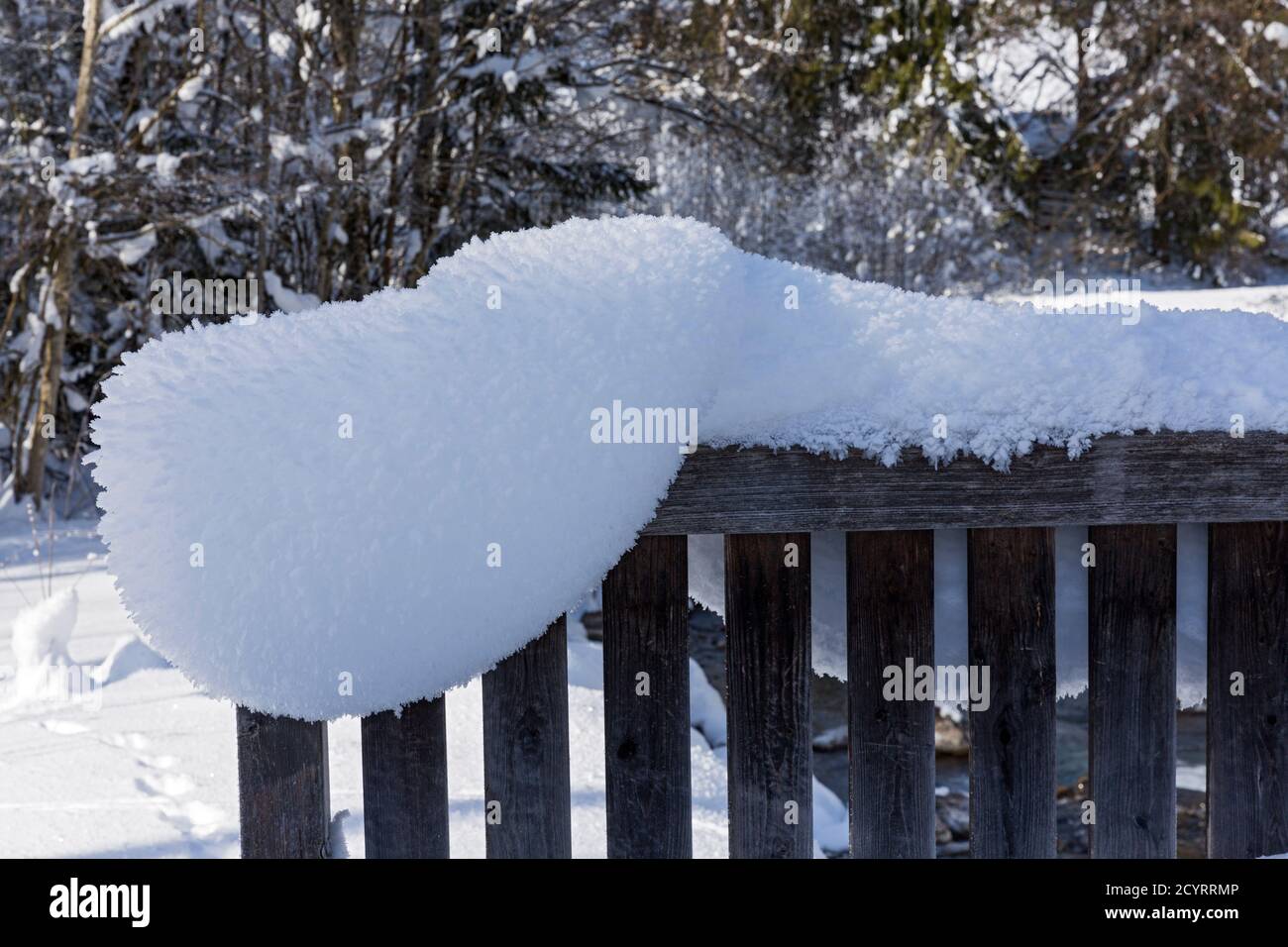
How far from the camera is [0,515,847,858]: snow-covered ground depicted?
8.96ft

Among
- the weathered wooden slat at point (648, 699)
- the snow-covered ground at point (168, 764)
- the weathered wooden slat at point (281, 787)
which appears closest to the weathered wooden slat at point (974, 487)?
the weathered wooden slat at point (648, 699)

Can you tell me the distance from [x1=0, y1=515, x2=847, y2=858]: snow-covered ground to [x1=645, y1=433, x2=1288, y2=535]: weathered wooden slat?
1.45 metres

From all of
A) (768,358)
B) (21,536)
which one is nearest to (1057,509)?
(768,358)

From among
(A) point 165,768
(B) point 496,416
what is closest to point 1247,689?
(B) point 496,416

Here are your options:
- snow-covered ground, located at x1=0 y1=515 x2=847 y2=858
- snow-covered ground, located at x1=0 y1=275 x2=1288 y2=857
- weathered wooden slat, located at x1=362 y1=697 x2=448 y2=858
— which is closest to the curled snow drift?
weathered wooden slat, located at x1=362 y1=697 x2=448 y2=858

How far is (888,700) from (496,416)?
672 millimetres

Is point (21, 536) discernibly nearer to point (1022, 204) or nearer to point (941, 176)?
point (941, 176)

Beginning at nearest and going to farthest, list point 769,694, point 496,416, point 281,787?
A: point 496,416 < point 281,787 < point 769,694

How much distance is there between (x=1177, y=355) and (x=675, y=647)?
0.76 metres

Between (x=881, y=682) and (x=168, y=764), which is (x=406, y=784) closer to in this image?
(x=881, y=682)

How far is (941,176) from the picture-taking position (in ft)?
41.3

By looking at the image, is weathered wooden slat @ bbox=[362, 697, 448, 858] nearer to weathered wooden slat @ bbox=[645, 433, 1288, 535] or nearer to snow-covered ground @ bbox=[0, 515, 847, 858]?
weathered wooden slat @ bbox=[645, 433, 1288, 535]

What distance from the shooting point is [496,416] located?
1258mm

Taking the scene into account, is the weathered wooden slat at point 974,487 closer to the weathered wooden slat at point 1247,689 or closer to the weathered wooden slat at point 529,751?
the weathered wooden slat at point 1247,689
